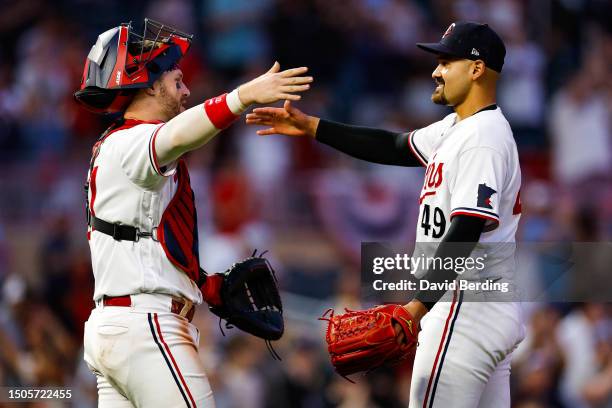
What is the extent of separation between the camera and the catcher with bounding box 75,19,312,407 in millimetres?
4703

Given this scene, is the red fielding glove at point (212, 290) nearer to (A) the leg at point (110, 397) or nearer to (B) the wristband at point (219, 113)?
(A) the leg at point (110, 397)

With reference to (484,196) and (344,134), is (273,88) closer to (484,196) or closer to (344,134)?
(484,196)

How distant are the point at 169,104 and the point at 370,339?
1376 millimetres

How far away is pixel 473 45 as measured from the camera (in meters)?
5.06

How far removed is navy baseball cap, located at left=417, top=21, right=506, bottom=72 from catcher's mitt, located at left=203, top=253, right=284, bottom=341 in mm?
1325

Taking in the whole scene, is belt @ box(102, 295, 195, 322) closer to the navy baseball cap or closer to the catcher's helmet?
the catcher's helmet

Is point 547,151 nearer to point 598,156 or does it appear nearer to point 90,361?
point 598,156

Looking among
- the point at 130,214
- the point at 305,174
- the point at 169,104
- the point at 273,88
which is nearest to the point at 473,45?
the point at 273,88

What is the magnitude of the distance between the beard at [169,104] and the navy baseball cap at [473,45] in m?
1.14

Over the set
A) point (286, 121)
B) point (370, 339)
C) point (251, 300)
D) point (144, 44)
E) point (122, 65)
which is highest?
point (144, 44)

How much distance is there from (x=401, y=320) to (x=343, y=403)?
3799mm

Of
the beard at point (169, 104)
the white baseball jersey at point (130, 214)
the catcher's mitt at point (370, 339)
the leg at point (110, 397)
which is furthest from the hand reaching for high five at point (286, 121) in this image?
the leg at point (110, 397)

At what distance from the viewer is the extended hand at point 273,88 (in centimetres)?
471

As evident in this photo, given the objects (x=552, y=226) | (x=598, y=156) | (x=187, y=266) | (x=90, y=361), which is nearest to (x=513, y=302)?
(x=187, y=266)
